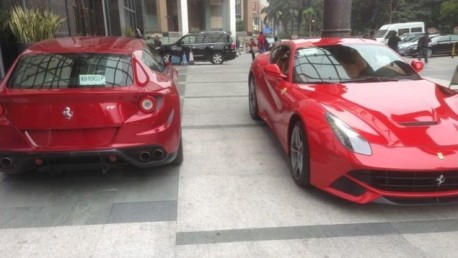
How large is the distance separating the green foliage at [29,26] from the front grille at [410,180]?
24.3 ft

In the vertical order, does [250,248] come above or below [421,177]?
below

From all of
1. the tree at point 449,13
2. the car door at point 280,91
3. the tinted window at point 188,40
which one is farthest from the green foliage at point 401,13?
the car door at point 280,91

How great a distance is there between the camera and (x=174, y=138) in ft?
14.5

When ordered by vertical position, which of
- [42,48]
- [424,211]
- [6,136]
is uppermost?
[42,48]

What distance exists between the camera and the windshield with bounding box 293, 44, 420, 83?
502cm

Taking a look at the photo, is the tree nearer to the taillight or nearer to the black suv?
the black suv

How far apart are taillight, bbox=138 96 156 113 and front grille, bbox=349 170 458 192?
1.89m

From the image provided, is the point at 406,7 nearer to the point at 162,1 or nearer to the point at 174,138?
the point at 162,1

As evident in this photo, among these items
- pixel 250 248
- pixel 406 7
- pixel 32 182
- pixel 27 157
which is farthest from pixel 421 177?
pixel 406 7

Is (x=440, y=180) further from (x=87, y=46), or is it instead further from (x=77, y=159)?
(x=87, y=46)

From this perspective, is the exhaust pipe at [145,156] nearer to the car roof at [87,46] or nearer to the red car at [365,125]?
the car roof at [87,46]

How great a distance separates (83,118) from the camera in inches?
159

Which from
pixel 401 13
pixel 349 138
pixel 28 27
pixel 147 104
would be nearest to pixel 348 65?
pixel 349 138

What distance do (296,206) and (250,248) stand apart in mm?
853
